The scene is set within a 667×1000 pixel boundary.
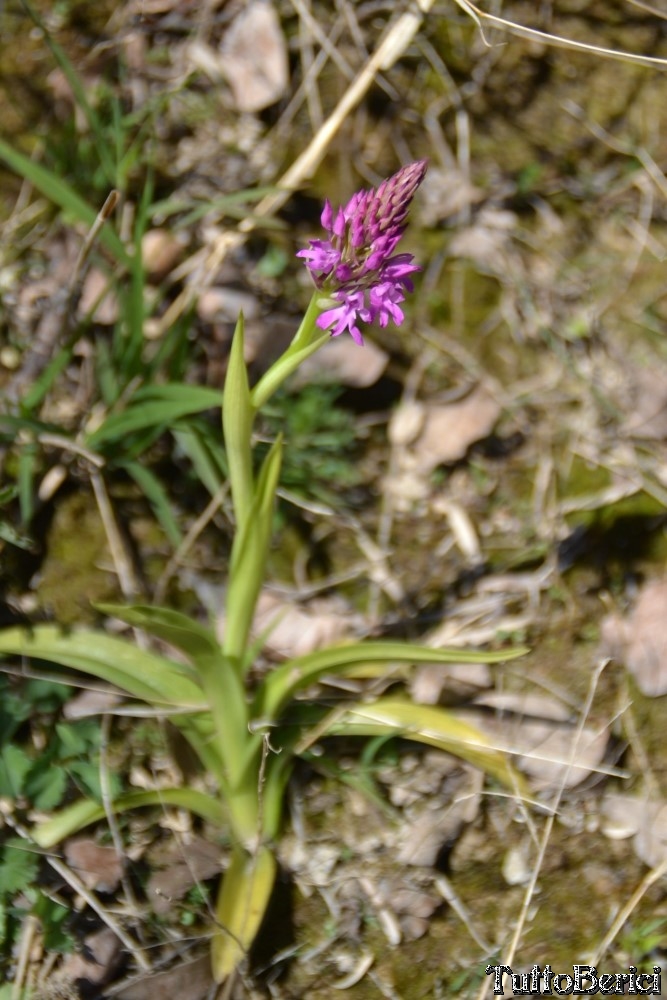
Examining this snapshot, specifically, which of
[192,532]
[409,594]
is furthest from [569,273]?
[192,532]

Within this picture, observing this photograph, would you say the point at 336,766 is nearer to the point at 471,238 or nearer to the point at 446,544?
the point at 446,544

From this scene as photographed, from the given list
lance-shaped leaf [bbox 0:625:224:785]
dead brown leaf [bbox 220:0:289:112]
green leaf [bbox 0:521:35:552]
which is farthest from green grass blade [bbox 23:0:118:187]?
lance-shaped leaf [bbox 0:625:224:785]

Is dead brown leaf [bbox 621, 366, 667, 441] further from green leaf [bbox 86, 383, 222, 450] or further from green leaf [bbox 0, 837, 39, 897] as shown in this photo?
green leaf [bbox 0, 837, 39, 897]

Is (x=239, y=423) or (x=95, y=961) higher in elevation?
(x=239, y=423)

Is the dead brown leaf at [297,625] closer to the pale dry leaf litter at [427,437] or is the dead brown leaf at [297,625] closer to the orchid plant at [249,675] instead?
the orchid plant at [249,675]

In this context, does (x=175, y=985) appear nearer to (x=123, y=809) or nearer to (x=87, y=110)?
(x=123, y=809)

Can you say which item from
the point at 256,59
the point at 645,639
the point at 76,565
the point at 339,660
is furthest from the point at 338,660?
the point at 256,59
